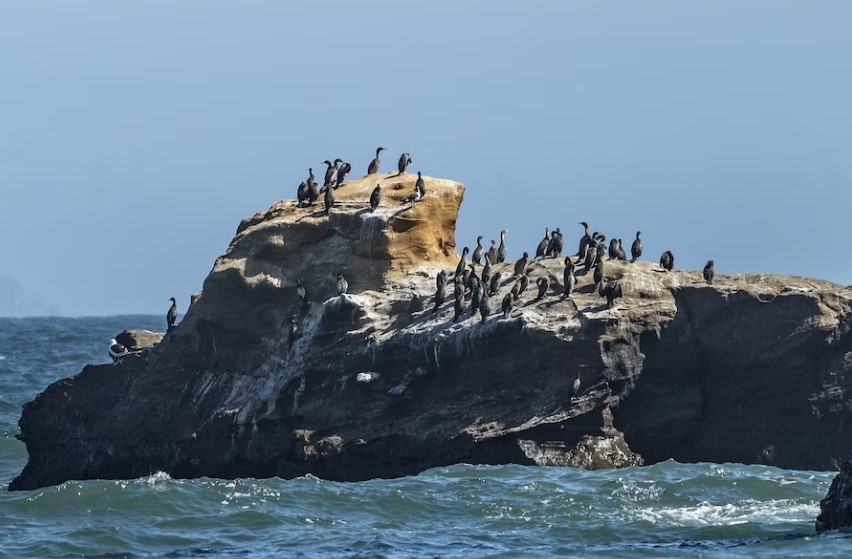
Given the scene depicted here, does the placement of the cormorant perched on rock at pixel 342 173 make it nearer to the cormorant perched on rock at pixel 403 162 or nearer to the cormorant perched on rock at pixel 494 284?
the cormorant perched on rock at pixel 403 162

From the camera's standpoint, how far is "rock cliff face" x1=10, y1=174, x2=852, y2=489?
30094 mm

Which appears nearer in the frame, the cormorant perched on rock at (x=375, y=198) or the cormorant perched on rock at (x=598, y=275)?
the cormorant perched on rock at (x=598, y=275)

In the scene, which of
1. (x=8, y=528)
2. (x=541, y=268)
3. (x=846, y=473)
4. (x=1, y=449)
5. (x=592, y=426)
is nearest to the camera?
(x=846, y=473)

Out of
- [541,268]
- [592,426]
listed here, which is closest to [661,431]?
[592,426]

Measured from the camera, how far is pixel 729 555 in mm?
22672

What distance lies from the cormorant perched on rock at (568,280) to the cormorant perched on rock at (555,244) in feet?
12.8

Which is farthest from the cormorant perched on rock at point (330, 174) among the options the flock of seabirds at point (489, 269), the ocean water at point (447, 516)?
the ocean water at point (447, 516)

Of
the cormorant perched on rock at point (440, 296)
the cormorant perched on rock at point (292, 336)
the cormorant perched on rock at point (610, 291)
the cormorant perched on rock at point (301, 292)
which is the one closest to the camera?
the cormorant perched on rock at point (610, 291)

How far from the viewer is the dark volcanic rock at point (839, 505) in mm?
22203

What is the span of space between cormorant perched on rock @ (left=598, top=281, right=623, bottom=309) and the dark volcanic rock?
8050 millimetres

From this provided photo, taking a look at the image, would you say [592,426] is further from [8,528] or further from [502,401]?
[8,528]

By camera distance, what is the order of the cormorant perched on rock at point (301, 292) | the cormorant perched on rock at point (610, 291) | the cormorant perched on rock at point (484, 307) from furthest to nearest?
the cormorant perched on rock at point (301, 292) → the cormorant perched on rock at point (484, 307) → the cormorant perched on rock at point (610, 291)

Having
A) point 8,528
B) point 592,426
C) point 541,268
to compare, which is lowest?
point 8,528

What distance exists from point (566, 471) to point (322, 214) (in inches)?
317
